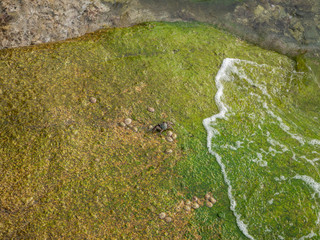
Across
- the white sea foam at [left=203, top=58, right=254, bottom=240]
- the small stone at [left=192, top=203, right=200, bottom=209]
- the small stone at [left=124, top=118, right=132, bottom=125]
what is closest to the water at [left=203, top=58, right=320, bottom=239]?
the white sea foam at [left=203, top=58, right=254, bottom=240]

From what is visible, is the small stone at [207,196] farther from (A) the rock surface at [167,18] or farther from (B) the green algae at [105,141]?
(A) the rock surface at [167,18]

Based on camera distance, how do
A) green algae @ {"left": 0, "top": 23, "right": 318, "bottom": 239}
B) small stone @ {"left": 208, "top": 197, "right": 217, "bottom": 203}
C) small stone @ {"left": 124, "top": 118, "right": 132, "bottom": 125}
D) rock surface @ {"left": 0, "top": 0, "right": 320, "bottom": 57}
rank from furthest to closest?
rock surface @ {"left": 0, "top": 0, "right": 320, "bottom": 57}, small stone @ {"left": 124, "top": 118, "right": 132, "bottom": 125}, small stone @ {"left": 208, "top": 197, "right": 217, "bottom": 203}, green algae @ {"left": 0, "top": 23, "right": 318, "bottom": 239}

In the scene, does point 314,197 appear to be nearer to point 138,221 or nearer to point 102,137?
point 138,221

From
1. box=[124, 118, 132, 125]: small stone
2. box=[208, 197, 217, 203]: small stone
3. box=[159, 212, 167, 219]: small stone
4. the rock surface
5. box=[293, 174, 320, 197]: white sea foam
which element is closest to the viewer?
box=[159, 212, 167, 219]: small stone

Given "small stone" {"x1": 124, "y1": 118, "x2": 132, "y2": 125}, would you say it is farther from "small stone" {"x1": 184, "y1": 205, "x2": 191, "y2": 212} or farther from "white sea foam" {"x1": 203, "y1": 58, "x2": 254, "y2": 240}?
"small stone" {"x1": 184, "y1": 205, "x2": 191, "y2": 212}

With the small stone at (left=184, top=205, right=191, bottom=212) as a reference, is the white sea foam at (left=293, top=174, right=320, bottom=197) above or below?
below

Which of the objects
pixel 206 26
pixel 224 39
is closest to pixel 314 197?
pixel 224 39
